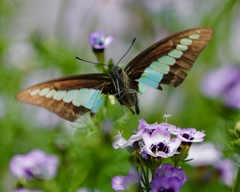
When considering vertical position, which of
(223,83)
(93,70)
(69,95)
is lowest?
(93,70)

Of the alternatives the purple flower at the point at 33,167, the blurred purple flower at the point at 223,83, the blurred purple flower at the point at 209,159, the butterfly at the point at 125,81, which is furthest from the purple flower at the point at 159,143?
Result: the blurred purple flower at the point at 223,83

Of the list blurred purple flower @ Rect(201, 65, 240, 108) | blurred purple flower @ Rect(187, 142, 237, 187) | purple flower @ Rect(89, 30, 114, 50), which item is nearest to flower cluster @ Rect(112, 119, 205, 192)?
purple flower @ Rect(89, 30, 114, 50)

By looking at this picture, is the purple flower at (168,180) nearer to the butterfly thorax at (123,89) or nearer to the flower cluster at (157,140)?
the flower cluster at (157,140)

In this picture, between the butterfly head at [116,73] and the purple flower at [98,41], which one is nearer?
the butterfly head at [116,73]

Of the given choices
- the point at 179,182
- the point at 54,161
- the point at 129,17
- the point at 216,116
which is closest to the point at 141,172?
the point at 179,182

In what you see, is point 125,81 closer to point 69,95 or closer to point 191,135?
point 69,95

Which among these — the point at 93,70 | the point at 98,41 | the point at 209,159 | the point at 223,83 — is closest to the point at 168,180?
the point at 98,41

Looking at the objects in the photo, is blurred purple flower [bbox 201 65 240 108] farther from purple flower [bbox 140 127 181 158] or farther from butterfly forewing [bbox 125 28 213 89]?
purple flower [bbox 140 127 181 158]
